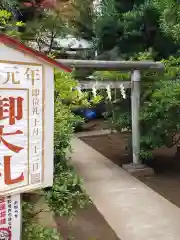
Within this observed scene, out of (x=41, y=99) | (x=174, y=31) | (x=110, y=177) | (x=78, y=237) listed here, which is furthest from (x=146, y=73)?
(x=41, y=99)

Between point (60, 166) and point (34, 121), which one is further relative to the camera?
point (60, 166)

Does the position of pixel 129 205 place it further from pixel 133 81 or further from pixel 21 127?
pixel 21 127

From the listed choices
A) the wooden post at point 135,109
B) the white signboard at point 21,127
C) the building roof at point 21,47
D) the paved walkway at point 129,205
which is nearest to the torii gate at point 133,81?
the wooden post at point 135,109

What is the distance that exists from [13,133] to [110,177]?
225 inches

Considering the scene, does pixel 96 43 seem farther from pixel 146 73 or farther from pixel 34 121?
pixel 34 121

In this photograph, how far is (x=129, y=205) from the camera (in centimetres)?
607

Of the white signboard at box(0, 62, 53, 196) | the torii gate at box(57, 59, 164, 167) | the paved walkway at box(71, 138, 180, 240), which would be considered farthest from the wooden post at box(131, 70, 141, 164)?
the white signboard at box(0, 62, 53, 196)

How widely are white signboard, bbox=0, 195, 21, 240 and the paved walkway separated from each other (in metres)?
2.43

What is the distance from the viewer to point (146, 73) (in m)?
8.46

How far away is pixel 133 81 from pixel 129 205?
3297mm

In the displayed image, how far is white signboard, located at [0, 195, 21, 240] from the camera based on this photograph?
2572 millimetres

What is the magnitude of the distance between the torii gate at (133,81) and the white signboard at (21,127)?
4.46m

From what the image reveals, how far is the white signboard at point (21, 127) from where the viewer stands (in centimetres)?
250

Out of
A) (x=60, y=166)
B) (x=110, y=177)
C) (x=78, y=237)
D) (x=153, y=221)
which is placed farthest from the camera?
(x=110, y=177)
